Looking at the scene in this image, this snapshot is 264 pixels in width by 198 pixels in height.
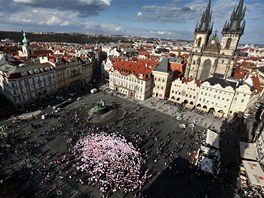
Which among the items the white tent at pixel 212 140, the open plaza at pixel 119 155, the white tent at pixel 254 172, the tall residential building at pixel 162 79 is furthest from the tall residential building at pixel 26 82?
the white tent at pixel 254 172

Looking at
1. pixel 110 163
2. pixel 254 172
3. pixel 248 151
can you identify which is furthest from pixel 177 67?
pixel 110 163

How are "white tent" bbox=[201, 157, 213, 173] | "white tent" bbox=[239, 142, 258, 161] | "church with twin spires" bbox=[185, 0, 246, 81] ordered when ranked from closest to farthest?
"white tent" bbox=[201, 157, 213, 173] → "white tent" bbox=[239, 142, 258, 161] → "church with twin spires" bbox=[185, 0, 246, 81]

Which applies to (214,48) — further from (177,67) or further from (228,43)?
(177,67)

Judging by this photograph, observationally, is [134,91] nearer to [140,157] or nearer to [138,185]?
[140,157]

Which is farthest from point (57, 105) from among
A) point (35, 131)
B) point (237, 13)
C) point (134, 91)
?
point (237, 13)

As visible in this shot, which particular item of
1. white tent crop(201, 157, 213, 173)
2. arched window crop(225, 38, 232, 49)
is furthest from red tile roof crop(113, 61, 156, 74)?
white tent crop(201, 157, 213, 173)

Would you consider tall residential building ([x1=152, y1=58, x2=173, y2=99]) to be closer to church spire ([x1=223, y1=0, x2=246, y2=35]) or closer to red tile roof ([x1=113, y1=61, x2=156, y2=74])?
red tile roof ([x1=113, y1=61, x2=156, y2=74])
